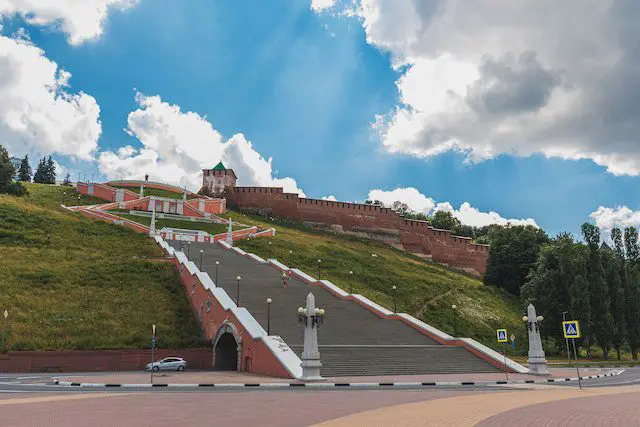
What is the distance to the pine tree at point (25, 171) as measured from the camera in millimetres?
103875

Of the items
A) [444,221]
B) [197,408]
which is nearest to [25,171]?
[444,221]

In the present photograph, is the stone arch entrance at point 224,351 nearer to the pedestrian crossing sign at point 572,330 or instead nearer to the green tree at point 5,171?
the pedestrian crossing sign at point 572,330

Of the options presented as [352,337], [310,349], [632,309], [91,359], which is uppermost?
[632,309]

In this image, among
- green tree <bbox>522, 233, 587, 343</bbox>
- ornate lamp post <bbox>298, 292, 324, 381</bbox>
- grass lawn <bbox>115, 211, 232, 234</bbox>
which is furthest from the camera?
grass lawn <bbox>115, 211, 232, 234</bbox>

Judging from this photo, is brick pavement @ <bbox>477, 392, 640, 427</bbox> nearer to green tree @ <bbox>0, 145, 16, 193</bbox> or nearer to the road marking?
the road marking

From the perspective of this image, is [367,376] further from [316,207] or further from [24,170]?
[24,170]

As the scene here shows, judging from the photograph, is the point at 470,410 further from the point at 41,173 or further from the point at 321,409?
the point at 41,173

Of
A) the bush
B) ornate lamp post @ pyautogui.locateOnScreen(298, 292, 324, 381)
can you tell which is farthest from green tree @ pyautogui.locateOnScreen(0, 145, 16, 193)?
ornate lamp post @ pyautogui.locateOnScreen(298, 292, 324, 381)

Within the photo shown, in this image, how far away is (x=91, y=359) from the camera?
22.6 metres

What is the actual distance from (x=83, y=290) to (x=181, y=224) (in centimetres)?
2874

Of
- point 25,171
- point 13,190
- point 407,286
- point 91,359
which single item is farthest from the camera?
point 25,171

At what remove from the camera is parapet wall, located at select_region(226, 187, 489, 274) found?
257ft

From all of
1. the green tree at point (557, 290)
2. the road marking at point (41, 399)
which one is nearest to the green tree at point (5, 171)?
the road marking at point (41, 399)

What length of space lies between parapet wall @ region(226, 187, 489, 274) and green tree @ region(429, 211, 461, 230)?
85.0 feet
